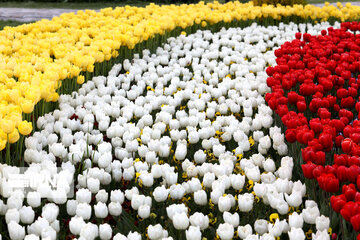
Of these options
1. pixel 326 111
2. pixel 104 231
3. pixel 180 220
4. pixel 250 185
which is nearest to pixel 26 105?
pixel 104 231

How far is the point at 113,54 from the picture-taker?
20.4 ft

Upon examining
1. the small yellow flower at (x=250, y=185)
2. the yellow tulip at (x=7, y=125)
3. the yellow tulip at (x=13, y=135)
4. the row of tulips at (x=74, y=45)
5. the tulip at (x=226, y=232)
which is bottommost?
the small yellow flower at (x=250, y=185)

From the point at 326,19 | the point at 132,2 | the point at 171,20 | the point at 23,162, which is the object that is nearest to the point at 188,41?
the point at 171,20

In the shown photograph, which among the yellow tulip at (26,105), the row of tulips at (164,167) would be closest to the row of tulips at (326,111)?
the row of tulips at (164,167)

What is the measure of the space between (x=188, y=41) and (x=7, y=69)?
10.8 feet

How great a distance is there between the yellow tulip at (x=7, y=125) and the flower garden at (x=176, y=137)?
0.01m

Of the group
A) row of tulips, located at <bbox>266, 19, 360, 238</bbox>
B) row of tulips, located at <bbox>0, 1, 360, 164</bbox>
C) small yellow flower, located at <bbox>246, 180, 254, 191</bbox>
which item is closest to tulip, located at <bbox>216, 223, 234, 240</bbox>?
row of tulips, located at <bbox>266, 19, 360, 238</bbox>

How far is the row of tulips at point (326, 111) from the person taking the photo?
9.32 feet

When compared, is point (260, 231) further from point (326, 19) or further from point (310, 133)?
point (326, 19)

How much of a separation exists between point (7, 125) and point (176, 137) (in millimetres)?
1518

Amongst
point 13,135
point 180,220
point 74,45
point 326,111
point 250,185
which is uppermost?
point 74,45

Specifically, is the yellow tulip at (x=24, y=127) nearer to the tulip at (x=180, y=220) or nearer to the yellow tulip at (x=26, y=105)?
the yellow tulip at (x=26, y=105)

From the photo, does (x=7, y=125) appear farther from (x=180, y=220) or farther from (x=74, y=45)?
(x=74, y=45)

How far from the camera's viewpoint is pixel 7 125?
3361 millimetres
